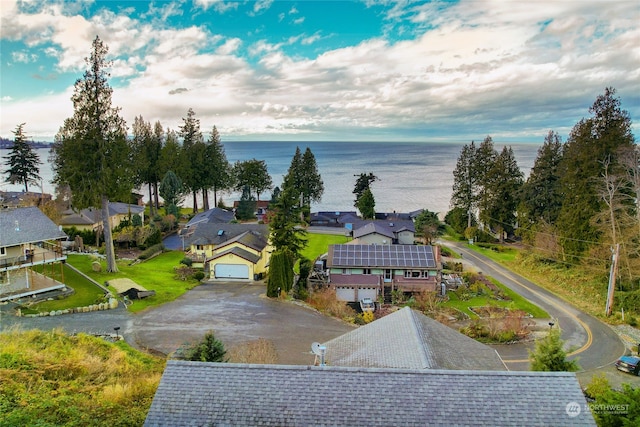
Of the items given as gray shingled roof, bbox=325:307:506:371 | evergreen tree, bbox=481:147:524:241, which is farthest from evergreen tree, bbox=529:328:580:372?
evergreen tree, bbox=481:147:524:241

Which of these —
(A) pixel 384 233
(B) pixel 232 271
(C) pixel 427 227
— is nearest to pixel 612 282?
(A) pixel 384 233

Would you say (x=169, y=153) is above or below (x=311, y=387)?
above

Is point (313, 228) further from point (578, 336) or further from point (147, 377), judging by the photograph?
point (147, 377)

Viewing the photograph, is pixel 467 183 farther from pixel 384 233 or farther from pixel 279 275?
pixel 279 275

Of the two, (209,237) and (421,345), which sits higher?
(209,237)

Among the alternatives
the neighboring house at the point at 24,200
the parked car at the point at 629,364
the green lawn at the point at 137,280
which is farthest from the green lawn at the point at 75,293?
the parked car at the point at 629,364

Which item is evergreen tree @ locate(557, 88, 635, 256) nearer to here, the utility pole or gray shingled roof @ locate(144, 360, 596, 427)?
the utility pole

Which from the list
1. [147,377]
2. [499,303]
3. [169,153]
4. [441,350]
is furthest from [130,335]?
[169,153]
